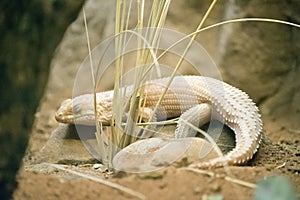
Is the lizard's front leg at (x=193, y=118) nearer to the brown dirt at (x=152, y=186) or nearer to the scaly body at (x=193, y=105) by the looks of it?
the scaly body at (x=193, y=105)

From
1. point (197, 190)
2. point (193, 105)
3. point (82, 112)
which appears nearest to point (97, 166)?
point (82, 112)

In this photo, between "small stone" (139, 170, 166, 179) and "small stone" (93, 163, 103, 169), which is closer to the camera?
"small stone" (139, 170, 166, 179)

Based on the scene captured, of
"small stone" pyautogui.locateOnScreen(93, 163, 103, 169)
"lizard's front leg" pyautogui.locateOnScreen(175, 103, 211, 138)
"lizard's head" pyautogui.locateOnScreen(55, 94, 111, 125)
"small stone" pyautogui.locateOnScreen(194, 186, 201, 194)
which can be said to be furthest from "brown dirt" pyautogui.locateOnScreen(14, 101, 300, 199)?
"lizard's head" pyautogui.locateOnScreen(55, 94, 111, 125)

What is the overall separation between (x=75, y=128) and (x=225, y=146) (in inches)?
40.4

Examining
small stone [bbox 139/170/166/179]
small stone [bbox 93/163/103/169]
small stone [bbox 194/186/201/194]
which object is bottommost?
small stone [bbox 93/163/103/169]

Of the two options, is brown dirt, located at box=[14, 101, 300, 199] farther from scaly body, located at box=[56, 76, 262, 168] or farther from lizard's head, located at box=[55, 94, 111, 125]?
lizard's head, located at box=[55, 94, 111, 125]

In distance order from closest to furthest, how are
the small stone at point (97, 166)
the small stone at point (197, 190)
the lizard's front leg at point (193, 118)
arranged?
the small stone at point (197, 190) → the small stone at point (97, 166) → the lizard's front leg at point (193, 118)

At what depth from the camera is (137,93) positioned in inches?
97.3

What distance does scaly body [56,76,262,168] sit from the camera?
260cm

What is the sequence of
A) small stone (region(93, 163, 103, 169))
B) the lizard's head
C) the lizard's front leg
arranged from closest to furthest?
small stone (region(93, 163, 103, 169)) < the lizard's front leg < the lizard's head

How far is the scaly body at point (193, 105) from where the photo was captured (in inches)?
102

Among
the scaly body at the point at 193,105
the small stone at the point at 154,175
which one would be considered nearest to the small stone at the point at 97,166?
the scaly body at the point at 193,105

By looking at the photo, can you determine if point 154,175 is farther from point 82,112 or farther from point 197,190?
point 82,112

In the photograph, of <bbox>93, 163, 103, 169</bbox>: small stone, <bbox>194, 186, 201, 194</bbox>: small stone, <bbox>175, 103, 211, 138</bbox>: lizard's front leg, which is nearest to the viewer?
<bbox>194, 186, 201, 194</bbox>: small stone
